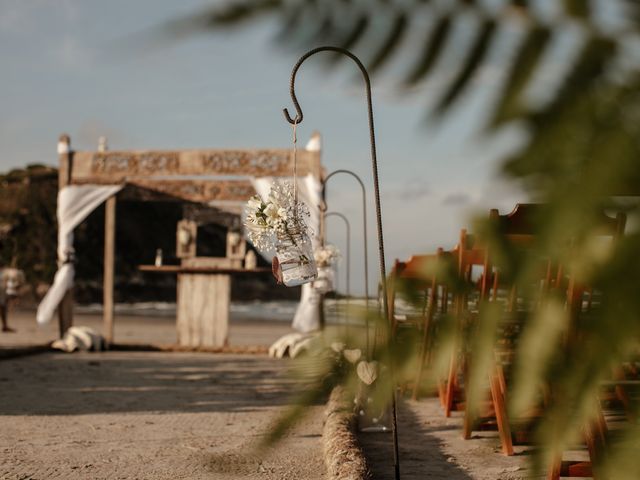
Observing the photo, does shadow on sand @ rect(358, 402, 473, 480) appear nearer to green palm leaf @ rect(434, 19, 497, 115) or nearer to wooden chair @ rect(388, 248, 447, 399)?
wooden chair @ rect(388, 248, 447, 399)

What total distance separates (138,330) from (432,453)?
12.5 metres

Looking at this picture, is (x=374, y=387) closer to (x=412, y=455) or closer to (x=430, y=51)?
(x=430, y=51)

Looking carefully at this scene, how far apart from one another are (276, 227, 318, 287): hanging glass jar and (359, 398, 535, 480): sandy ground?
2.43 feet

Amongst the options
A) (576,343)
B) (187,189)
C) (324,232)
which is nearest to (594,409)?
(576,343)

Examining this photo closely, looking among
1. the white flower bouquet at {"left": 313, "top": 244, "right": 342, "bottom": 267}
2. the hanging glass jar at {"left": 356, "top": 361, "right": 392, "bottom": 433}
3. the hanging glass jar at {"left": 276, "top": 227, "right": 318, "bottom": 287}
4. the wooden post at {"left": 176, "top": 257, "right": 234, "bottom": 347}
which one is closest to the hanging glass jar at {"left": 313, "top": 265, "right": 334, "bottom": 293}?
the white flower bouquet at {"left": 313, "top": 244, "right": 342, "bottom": 267}

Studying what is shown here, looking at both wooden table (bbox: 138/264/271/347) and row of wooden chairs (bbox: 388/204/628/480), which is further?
wooden table (bbox: 138/264/271/347)

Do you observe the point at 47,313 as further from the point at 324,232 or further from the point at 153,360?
the point at 324,232

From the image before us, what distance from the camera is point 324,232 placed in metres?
8.08

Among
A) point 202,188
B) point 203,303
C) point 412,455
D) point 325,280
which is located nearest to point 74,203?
point 202,188

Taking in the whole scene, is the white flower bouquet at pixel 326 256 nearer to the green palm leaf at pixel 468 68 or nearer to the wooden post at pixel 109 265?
the wooden post at pixel 109 265

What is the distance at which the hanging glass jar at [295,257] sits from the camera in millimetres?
1686

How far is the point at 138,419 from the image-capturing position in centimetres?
421

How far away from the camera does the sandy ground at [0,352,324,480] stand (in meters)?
2.90

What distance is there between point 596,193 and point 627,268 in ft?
0.12
